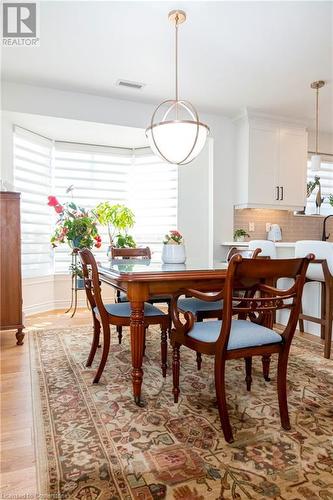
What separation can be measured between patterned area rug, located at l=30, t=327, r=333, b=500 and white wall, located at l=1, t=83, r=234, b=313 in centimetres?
237

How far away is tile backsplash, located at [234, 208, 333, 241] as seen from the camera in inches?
195

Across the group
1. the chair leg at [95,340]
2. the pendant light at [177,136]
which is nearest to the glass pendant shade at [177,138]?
the pendant light at [177,136]

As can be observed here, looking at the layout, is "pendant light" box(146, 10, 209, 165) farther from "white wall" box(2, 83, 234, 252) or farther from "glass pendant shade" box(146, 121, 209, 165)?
"white wall" box(2, 83, 234, 252)

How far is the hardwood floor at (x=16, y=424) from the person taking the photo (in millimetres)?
1303

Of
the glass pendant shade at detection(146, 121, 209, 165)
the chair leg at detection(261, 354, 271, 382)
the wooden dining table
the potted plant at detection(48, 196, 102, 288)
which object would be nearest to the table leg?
the wooden dining table

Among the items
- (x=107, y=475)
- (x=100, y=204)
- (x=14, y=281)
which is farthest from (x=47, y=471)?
(x=100, y=204)

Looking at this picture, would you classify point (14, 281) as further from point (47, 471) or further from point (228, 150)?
point (228, 150)

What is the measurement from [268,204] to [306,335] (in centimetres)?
204

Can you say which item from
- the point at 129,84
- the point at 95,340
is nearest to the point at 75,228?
the point at 129,84

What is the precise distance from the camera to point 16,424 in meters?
1.73

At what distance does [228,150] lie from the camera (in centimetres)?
472

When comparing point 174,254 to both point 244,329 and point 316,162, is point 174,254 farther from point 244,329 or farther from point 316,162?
point 316,162

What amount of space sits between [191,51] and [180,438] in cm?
312

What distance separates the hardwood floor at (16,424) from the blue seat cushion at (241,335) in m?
0.92
